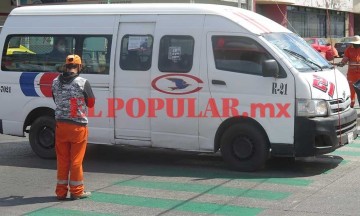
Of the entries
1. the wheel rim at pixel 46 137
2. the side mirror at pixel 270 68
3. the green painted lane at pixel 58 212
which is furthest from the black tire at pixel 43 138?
the side mirror at pixel 270 68

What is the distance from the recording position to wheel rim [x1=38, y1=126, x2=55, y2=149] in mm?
9794

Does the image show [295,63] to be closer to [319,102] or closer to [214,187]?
[319,102]

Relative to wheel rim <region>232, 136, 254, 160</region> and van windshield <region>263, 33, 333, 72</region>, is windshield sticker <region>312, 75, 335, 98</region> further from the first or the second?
wheel rim <region>232, 136, 254, 160</region>

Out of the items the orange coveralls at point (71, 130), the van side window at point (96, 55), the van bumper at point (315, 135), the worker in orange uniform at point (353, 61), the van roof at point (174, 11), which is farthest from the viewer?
the worker in orange uniform at point (353, 61)

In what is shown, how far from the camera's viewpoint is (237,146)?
8562mm

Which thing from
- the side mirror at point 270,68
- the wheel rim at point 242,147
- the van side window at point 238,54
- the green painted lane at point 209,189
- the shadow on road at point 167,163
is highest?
the van side window at point 238,54

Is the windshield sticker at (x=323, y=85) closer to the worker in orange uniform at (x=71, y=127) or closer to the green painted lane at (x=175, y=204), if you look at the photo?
the green painted lane at (x=175, y=204)

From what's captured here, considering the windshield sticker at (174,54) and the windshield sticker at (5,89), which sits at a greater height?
the windshield sticker at (174,54)

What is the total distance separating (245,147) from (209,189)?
1.16 m

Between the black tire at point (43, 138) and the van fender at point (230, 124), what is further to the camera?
the black tire at point (43, 138)

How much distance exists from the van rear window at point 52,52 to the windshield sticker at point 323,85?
312cm

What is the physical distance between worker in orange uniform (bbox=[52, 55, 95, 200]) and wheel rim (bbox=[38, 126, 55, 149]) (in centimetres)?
249

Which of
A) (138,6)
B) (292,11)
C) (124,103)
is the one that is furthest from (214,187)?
(292,11)

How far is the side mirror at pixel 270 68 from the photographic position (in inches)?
318
